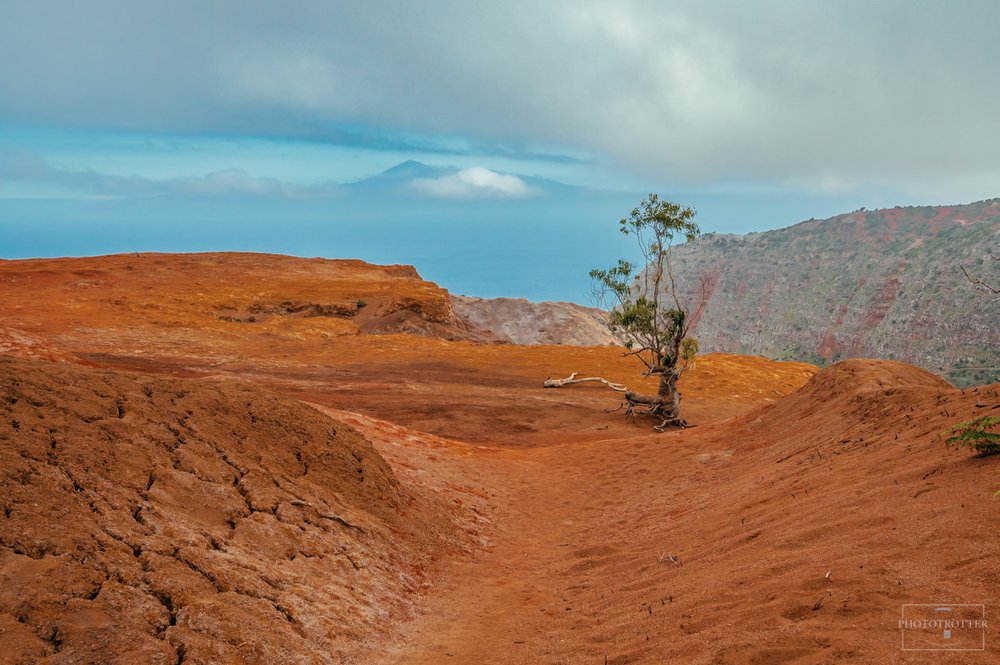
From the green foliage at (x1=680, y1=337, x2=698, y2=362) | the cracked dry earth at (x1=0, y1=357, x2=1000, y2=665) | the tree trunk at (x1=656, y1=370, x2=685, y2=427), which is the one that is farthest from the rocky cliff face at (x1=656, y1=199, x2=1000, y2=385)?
the cracked dry earth at (x1=0, y1=357, x2=1000, y2=665)

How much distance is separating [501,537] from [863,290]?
74682mm

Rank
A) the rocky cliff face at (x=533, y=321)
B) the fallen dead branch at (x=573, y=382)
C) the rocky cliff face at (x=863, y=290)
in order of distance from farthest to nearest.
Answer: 1. the rocky cliff face at (x=863, y=290)
2. the rocky cliff face at (x=533, y=321)
3. the fallen dead branch at (x=573, y=382)

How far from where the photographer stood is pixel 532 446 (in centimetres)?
1719

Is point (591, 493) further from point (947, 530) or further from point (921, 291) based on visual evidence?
point (921, 291)

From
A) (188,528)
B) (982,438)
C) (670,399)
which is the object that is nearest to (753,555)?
(982,438)

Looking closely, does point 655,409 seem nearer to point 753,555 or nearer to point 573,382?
point 573,382

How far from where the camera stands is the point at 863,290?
72.4 metres

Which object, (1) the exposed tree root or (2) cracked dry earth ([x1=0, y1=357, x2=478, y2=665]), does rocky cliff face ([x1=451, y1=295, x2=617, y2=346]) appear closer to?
(1) the exposed tree root

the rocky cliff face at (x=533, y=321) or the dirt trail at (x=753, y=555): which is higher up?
the rocky cliff face at (x=533, y=321)

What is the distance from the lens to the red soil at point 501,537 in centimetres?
446

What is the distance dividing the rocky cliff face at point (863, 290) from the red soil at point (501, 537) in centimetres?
4179

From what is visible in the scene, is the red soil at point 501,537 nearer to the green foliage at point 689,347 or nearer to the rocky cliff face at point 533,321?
the green foliage at point 689,347

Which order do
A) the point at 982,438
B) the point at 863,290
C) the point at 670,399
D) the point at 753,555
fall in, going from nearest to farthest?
the point at 753,555 → the point at 982,438 → the point at 670,399 → the point at 863,290

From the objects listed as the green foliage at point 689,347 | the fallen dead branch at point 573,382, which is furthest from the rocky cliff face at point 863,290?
the green foliage at point 689,347
